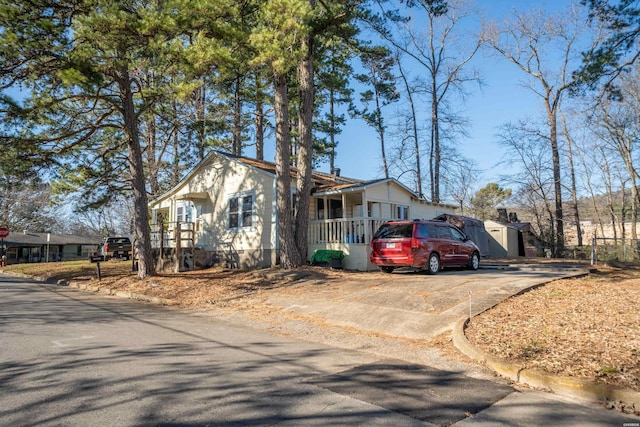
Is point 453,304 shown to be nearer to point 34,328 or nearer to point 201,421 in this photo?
point 201,421

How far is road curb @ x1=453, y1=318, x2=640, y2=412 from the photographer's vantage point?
12.8 ft

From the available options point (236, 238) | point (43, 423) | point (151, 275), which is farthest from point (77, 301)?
point (43, 423)

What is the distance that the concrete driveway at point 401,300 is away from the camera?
24.3 ft

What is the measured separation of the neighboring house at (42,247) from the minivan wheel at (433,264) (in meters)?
40.2

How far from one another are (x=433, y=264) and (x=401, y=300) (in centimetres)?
421

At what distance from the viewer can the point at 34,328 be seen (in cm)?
730

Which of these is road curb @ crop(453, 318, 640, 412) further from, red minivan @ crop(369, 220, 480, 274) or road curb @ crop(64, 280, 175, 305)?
road curb @ crop(64, 280, 175, 305)

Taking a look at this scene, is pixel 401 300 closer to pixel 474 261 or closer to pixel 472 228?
pixel 474 261

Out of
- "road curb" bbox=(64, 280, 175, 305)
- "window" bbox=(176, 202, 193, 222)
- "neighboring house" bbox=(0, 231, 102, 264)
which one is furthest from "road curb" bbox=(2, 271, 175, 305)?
"neighboring house" bbox=(0, 231, 102, 264)

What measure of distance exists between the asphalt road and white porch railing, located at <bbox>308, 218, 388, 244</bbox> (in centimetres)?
851

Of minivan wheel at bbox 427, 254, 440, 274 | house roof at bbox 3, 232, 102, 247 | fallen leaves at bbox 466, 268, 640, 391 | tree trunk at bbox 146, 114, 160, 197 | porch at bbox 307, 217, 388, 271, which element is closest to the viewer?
fallen leaves at bbox 466, 268, 640, 391

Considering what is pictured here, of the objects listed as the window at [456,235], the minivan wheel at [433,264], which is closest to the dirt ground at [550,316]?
the minivan wheel at [433,264]

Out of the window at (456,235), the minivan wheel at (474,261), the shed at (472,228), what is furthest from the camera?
the shed at (472,228)

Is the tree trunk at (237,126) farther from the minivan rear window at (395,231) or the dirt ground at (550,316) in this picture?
the minivan rear window at (395,231)
